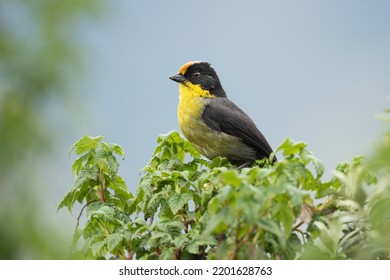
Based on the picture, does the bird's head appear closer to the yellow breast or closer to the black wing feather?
the yellow breast

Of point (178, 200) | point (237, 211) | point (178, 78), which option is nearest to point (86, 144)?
point (178, 200)

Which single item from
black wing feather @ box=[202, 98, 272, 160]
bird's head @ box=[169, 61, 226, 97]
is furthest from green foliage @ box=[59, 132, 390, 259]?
bird's head @ box=[169, 61, 226, 97]

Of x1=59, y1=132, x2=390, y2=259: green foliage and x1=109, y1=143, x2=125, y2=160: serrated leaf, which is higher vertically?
x1=109, y1=143, x2=125, y2=160: serrated leaf

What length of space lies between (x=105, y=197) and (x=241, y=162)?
179 centimetres

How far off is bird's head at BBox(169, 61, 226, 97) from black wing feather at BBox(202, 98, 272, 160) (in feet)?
0.57

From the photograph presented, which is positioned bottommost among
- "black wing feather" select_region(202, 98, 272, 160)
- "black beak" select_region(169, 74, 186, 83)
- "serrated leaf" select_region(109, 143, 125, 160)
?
"serrated leaf" select_region(109, 143, 125, 160)

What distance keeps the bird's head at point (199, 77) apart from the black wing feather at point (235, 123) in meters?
0.17

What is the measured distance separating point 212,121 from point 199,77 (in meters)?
0.46

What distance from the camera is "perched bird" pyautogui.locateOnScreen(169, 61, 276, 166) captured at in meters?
4.04

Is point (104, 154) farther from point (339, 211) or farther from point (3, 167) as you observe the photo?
point (3, 167)

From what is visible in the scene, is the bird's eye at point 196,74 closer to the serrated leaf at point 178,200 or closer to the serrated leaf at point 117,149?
the serrated leaf at point 117,149

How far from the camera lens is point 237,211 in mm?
1406

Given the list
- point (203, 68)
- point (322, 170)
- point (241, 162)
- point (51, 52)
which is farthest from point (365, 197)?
point (203, 68)

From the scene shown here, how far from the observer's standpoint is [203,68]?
14.3 ft
